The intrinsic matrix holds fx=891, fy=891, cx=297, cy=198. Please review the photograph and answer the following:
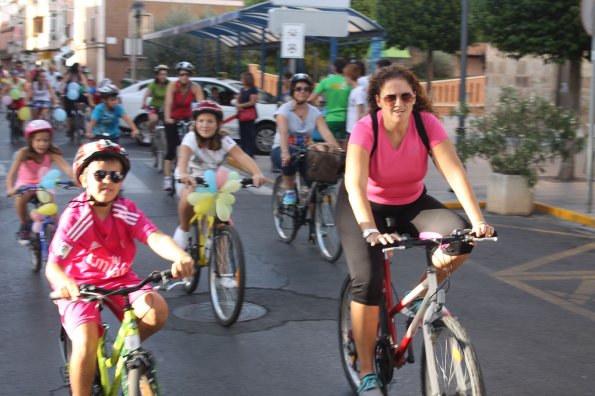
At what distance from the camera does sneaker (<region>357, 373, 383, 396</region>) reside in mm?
4262

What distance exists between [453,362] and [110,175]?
5.48 feet

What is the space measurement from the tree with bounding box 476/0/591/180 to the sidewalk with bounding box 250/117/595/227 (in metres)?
0.62

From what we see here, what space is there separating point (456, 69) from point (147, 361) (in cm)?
4661

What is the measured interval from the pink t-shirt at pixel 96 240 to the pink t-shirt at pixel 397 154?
113cm

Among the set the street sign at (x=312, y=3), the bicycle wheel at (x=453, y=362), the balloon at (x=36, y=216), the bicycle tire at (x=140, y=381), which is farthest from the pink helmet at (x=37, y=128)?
the street sign at (x=312, y=3)

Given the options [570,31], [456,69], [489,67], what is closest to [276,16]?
[570,31]

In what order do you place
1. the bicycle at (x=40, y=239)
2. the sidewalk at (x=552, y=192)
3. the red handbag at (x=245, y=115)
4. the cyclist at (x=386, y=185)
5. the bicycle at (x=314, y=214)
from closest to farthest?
the cyclist at (x=386, y=185) < the bicycle at (x=40, y=239) < the bicycle at (x=314, y=214) < the sidewalk at (x=552, y=192) < the red handbag at (x=245, y=115)

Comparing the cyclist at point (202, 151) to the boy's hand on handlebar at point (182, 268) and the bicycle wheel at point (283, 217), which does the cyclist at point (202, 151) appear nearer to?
the bicycle wheel at point (283, 217)

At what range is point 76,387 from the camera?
3.70 metres

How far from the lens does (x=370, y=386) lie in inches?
168

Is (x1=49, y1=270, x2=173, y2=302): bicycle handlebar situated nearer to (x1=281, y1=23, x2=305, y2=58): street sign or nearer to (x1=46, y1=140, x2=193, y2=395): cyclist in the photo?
(x1=46, y1=140, x2=193, y2=395): cyclist

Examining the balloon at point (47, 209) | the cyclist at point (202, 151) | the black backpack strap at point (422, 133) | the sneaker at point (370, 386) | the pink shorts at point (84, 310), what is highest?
the black backpack strap at point (422, 133)

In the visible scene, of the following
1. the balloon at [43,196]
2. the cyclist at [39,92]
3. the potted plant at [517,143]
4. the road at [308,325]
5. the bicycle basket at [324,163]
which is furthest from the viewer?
the cyclist at [39,92]

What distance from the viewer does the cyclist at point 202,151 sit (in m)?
6.94
